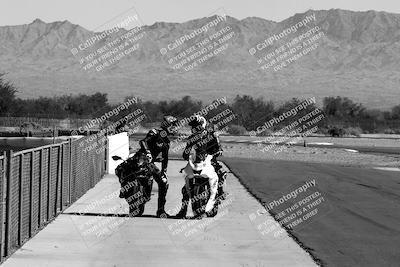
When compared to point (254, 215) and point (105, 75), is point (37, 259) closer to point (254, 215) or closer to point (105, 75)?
point (254, 215)

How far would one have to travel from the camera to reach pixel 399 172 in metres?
37.6

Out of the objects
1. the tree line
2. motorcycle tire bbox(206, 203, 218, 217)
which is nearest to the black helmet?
motorcycle tire bbox(206, 203, 218, 217)

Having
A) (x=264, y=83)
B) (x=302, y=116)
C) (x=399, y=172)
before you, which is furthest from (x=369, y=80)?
(x=399, y=172)

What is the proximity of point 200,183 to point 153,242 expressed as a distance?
9.50 feet

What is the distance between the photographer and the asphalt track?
12930 mm

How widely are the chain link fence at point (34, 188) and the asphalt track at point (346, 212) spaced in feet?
14.0

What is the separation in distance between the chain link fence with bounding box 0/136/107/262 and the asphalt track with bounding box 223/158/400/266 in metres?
4.28

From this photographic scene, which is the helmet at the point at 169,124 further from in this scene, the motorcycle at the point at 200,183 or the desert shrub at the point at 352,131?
the desert shrub at the point at 352,131

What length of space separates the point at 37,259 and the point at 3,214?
80cm

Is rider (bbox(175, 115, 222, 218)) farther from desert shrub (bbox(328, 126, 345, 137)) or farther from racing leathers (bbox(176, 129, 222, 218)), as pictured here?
desert shrub (bbox(328, 126, 345, 137))

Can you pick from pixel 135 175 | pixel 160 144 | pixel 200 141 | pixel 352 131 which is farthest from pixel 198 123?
Answer: pixel 352 131

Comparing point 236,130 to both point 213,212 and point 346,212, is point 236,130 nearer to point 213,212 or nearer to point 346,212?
point 346,212

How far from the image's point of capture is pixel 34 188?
13.8 m

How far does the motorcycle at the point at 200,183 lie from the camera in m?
15.8
